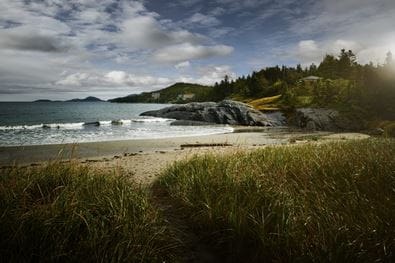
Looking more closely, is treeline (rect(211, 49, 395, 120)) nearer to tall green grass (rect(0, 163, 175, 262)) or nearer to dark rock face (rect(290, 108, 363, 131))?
dark rock face (rect(290, 108, 363, 131))

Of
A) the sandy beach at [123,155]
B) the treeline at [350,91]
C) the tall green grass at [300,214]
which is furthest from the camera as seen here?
the treeline at [350,91]

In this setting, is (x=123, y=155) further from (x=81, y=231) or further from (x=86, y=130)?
(x=86, y=130)

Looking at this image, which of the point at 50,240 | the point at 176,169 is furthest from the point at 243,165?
the point at 50,240

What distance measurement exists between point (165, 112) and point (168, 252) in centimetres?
4932

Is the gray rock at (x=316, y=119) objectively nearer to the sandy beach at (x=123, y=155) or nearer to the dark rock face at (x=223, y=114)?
the dark rock face at (x=223, y=114)

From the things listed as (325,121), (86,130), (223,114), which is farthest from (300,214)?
(223,114)

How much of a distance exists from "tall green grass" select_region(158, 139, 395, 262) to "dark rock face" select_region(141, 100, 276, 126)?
3363 cm

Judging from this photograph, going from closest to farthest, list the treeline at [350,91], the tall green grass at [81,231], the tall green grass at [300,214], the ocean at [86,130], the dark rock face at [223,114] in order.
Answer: the tall green grass at [81,231] < the tall green grass at [300,214] < the ocean at [86,130] < the treeline at [350,91] < the dark rock face at [223,114]

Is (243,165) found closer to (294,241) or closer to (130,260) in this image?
(294,241)

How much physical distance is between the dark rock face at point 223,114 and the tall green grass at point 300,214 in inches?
1324

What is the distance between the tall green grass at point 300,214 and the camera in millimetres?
3379

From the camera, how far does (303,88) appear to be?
2041 inches

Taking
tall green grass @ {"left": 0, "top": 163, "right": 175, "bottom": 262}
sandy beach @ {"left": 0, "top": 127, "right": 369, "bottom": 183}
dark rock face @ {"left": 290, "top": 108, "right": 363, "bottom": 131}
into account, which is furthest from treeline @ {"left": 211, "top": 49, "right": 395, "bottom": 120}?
tall green grass @ {"left": 0, "top": 163, "right": 175, "bottom": 262}

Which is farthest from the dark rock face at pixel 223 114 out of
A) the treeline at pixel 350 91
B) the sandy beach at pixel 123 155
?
the sandy beach at pixel 123 155
